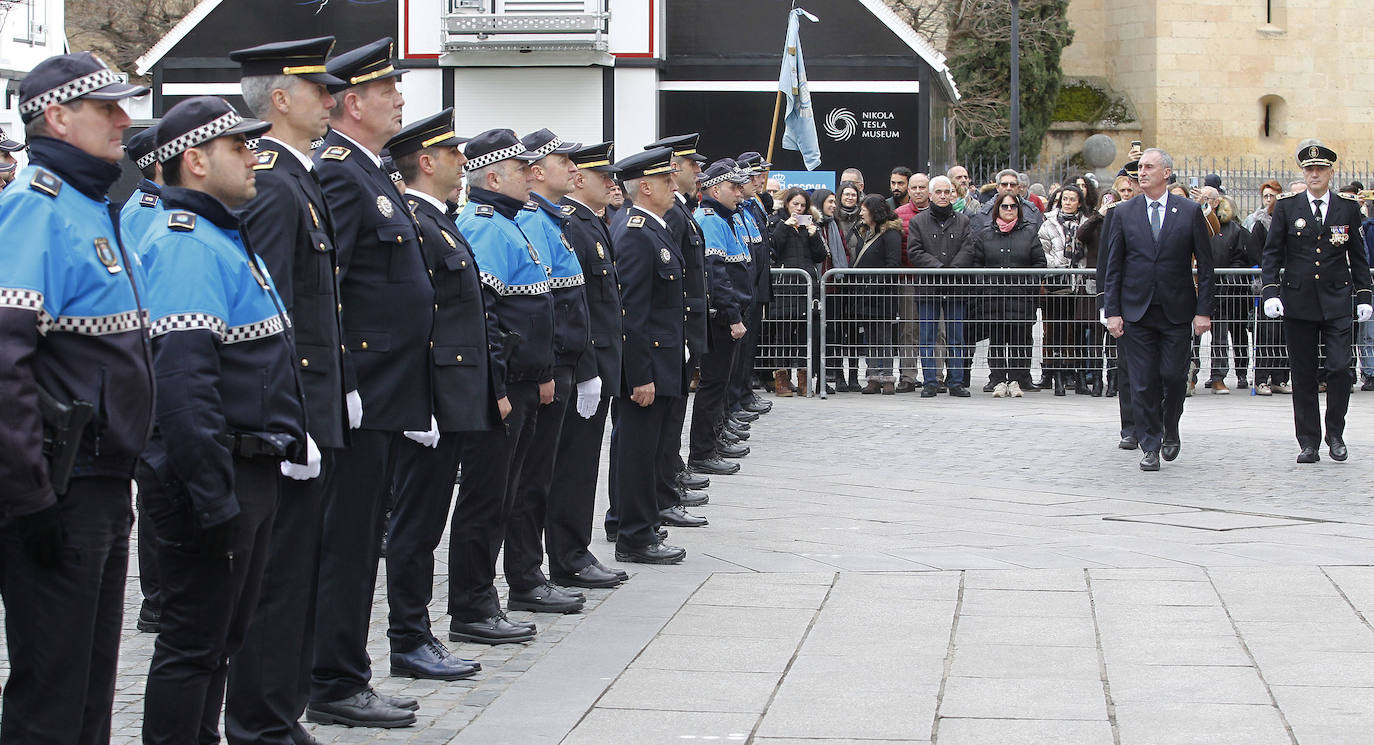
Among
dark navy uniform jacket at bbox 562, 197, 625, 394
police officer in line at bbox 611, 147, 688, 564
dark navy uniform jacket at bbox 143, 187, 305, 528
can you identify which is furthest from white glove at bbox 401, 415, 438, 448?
police officer in line at bbox 611, 147, 688, 564

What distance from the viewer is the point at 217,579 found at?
15.0ft

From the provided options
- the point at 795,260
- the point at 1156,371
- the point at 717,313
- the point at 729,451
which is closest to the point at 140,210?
the point at 717,313

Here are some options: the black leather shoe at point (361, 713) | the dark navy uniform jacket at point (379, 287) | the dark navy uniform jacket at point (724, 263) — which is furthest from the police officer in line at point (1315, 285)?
the black leather shoe at point (361, 713)

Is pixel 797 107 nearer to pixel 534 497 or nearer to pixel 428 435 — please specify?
pixel 534 497

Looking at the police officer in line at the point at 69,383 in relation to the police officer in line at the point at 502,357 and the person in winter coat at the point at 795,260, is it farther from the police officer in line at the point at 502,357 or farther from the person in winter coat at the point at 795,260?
the person in winter coat at the point at 795,260

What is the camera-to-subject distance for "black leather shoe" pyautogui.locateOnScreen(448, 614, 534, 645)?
22.5ft

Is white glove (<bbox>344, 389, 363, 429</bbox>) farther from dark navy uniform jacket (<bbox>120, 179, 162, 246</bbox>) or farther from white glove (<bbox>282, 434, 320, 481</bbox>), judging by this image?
dark navy uniform jacket (<bbox>120, 179, 162, 246</bbox>)

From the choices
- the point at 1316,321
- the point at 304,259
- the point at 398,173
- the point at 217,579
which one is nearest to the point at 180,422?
the point at 217,579

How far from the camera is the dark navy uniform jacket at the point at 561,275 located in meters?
7.40

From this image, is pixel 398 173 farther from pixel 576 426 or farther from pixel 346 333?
pixel 576 426

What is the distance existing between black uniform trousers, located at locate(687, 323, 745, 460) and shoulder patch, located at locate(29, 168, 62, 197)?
7.93 meters

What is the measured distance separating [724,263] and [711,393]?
959mm

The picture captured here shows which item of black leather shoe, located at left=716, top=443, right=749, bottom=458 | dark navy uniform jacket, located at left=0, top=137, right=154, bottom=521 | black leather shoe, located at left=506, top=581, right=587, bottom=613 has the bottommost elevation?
black leather shoe, located at left=506, top=581, right=587, bottom=613

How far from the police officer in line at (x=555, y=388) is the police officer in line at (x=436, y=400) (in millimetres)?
950
